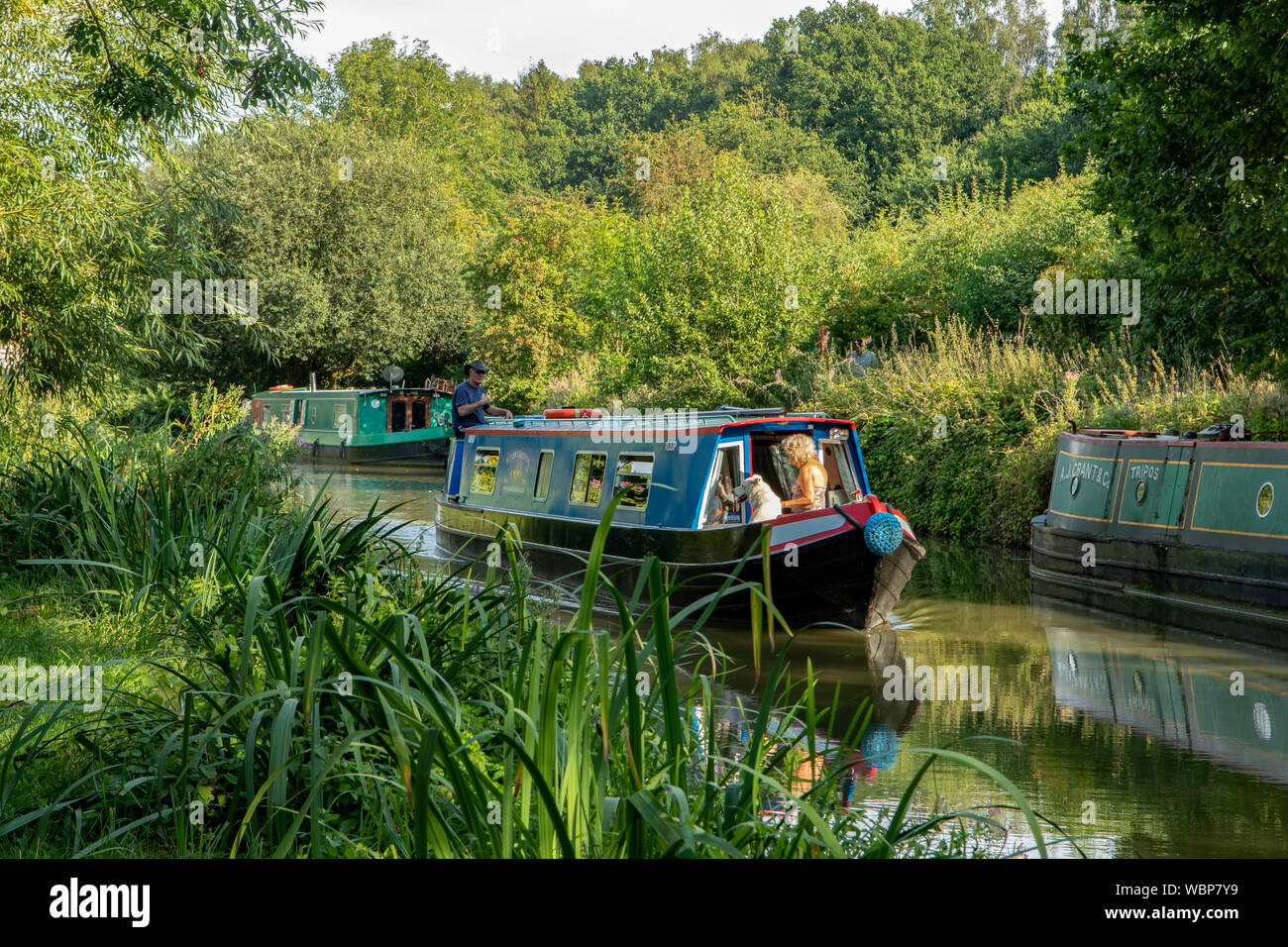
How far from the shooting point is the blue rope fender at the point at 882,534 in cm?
957

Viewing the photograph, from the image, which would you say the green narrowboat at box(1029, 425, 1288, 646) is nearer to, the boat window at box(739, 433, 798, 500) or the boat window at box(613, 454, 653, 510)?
the boat window at box(739, 433, 798, 500)

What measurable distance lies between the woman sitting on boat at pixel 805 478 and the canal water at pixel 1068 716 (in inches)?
46.3

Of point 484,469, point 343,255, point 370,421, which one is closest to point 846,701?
point 484,469

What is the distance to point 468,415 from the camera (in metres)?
14.6

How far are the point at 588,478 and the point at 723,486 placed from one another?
193 cm

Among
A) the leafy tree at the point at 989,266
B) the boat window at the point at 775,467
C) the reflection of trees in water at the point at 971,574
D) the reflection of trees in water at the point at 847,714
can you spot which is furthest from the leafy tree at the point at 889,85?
the reflection of trees in water at the point at 847,714

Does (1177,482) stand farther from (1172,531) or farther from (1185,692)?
(1185,692)

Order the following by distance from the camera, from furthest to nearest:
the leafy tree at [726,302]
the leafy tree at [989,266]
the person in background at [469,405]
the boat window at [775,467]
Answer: the leafy tree at [726,302] < the leafy tree at [989,266] < the person in background at [469,405] < the boat window at [775,467]

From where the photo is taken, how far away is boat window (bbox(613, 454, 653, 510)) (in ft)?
35.4

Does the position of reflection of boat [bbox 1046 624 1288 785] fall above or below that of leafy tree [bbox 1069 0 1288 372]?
below

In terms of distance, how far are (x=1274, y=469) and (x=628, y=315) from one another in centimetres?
1518

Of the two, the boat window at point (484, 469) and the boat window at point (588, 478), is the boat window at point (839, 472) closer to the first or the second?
the boat window at point (588, 478)

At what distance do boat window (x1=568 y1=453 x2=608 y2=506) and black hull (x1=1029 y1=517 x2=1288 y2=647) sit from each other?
4.82 meters

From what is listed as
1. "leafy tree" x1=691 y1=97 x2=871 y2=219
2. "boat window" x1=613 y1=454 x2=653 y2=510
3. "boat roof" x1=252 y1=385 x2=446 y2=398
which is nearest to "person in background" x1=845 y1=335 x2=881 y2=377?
"boat window" x1=613 y1=454 x2=653 y2=510
